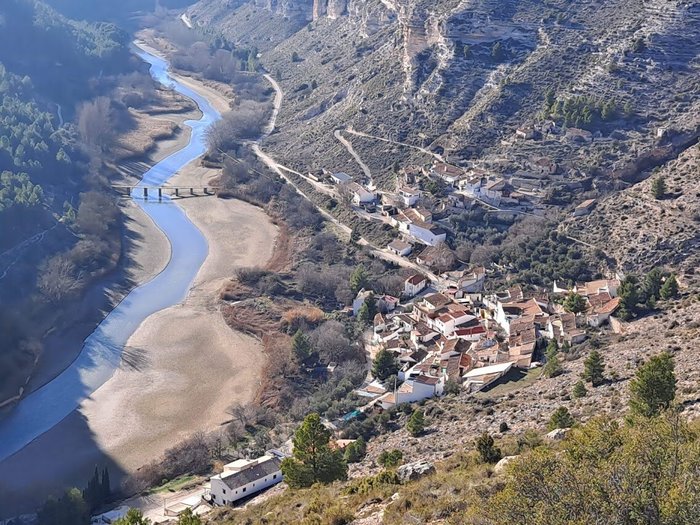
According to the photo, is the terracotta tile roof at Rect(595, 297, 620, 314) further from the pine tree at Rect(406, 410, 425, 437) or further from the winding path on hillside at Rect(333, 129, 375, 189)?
the winding path on hillside at Rect(333, 129, 375, 189)

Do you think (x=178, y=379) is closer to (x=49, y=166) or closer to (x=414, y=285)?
Answer: (x=414, y=285)

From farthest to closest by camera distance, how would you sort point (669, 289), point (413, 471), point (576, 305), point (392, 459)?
point (576, 305) < point (669, 289) < point (392, 459) < point (413, 471)

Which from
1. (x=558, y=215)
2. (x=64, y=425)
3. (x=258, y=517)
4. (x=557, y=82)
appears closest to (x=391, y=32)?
(x=557, y=82)

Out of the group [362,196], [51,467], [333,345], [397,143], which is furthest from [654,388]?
[397,143]

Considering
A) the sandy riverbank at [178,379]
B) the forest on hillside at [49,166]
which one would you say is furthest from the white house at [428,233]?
the forest on hillside at [49,166]

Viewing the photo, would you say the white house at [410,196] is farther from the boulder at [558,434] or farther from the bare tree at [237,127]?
the boulder at [558,434]

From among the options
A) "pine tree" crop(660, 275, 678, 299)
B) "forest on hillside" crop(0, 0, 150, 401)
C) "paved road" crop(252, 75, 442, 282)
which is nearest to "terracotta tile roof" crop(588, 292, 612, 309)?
"pine tree" crop(660, 275, 678, 299)
